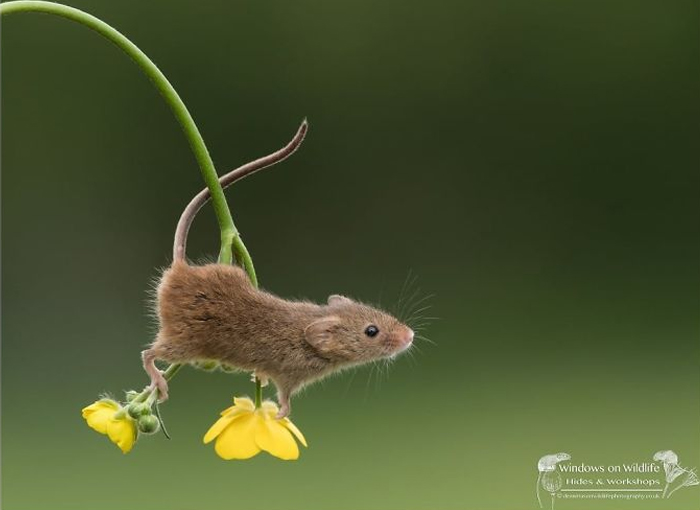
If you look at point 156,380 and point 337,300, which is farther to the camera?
point 337,300

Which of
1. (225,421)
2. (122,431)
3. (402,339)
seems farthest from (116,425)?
(402,339)

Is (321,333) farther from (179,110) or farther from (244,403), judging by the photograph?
(179,110)

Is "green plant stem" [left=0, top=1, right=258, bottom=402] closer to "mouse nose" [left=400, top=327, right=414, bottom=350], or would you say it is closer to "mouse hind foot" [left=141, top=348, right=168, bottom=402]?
"mouse hind foot" [left=141, top=348, right=168, bottom=402]

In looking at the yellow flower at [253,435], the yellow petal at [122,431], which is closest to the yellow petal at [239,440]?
Answer: the yellow flower at [253,435]

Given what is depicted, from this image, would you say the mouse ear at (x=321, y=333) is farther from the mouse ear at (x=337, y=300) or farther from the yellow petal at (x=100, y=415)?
the yellow petal at (x=100, y=415)

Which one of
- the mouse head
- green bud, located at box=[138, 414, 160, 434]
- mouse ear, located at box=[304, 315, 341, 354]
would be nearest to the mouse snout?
the mouse head

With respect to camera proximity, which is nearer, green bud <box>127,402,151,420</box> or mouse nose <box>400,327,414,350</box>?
green bud <box>127,402,151,420</box>

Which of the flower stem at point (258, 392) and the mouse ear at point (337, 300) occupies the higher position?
the mouse ear at point (337, 300)
